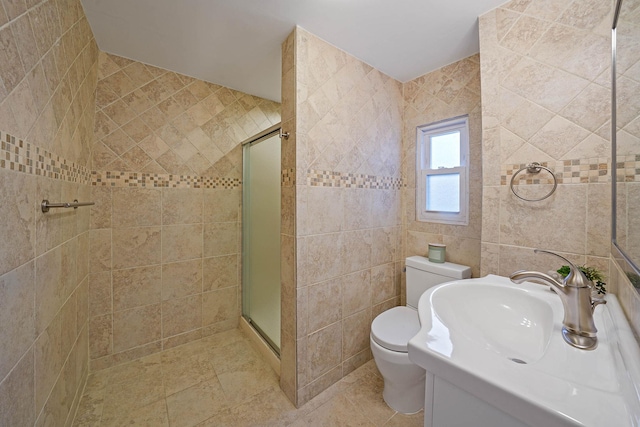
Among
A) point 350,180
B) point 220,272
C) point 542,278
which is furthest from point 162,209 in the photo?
point 542,278

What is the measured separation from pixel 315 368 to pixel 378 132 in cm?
171

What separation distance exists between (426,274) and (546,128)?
42.4 inches

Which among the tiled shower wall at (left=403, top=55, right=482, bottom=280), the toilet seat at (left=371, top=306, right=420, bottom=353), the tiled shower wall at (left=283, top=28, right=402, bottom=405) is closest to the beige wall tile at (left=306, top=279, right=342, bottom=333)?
the tiled shower wall at (left=283, top=28, right=402, bottom=405)

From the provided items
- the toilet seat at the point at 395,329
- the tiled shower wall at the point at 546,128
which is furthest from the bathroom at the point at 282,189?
the toilet seat at the point at 395,329

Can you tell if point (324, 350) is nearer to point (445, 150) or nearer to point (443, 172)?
point (443, 172)

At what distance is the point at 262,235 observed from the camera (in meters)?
2.02

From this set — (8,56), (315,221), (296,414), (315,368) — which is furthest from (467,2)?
(296,414)

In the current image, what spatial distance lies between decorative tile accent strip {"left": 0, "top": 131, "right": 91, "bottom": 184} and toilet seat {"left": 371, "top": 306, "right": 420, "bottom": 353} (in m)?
1.68

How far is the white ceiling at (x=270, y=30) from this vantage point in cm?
126

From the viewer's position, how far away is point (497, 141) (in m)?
1.30

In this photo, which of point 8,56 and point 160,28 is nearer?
point 8,56

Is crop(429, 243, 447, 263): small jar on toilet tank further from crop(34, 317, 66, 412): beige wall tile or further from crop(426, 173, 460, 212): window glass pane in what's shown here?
crop(34, 317, 66, 412): beige wall tile

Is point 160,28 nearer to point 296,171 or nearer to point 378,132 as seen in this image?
point 296,171

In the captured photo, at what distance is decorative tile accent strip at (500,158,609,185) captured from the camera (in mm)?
1056
